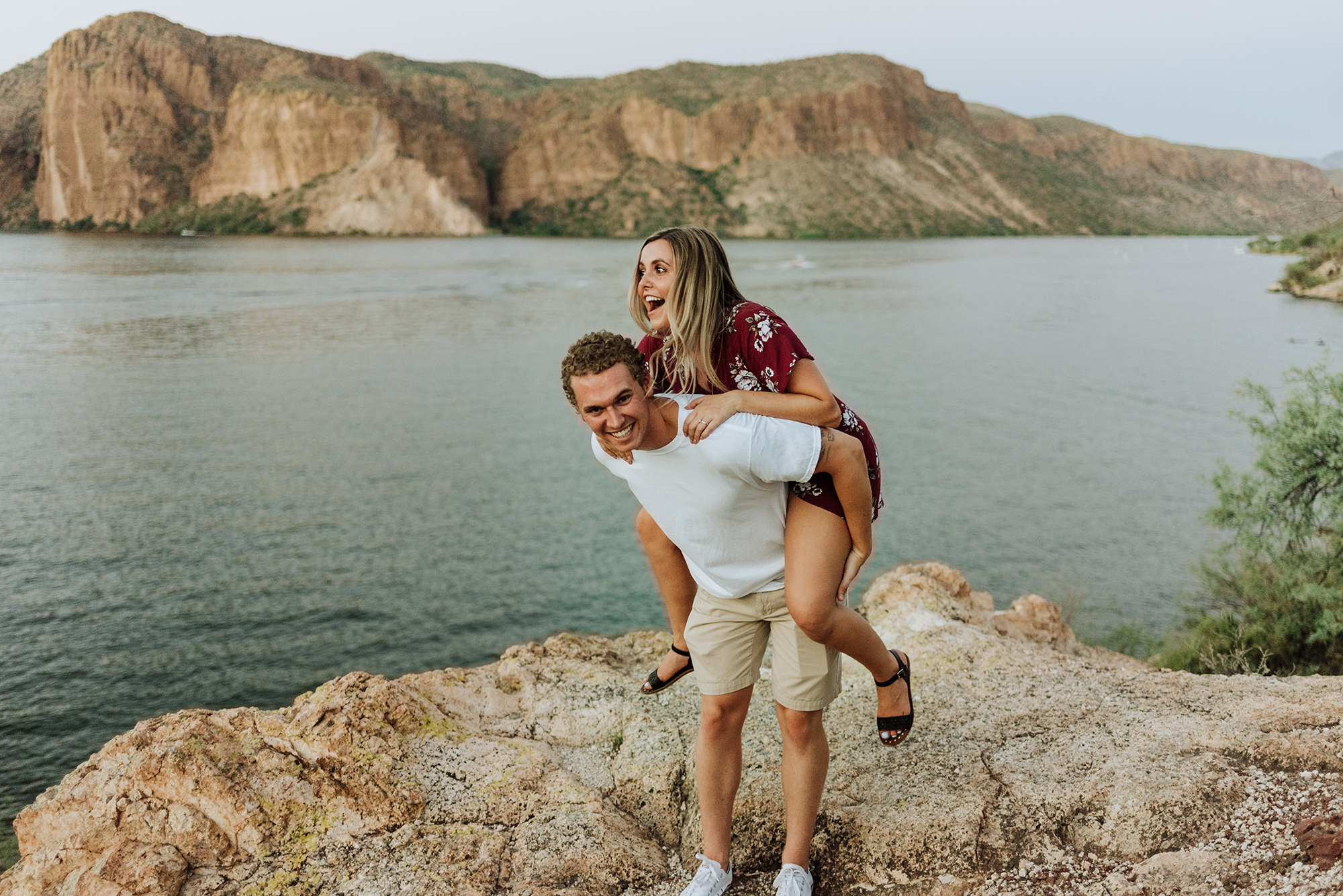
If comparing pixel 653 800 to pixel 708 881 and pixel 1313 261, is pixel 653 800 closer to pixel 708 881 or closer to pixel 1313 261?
pixel 708 881

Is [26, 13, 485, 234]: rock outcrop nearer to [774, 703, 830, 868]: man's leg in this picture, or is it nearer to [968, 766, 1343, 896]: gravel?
[774, 703, 830, 868]: man's leg

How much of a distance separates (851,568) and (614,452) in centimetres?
96

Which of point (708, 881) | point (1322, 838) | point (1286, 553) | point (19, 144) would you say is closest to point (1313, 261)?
point (1286, 553)

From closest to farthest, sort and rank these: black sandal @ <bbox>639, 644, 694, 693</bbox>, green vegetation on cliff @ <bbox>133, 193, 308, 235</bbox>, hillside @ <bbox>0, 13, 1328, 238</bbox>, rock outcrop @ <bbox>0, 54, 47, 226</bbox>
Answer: black sandal @ <bbox>639, 644, 694, 693</bbox>, green vegetation on cliff @ <bbox>133, 193, 308, 235</bbox>, hillside @ <bbox>0, 13, 1328, 238</bbox>, rock outcrop @ <bbox>0, 54, 47, 226</bbox>

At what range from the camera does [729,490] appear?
3.01m

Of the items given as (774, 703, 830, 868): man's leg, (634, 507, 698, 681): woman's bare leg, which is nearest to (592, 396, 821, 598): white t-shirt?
(634, 507, 698, 681): woman's bare leg

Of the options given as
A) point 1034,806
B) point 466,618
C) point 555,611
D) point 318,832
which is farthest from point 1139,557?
point 318,832

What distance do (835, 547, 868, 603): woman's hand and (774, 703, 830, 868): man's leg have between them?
0.47 meters

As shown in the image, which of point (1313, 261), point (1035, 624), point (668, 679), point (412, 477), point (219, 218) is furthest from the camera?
point (219, 218)

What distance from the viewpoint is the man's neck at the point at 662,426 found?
299 cm

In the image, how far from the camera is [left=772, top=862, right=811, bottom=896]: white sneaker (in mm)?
3240

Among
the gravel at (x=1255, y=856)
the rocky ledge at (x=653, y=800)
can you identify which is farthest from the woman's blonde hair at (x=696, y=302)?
the gravel at (x=1255, y=856)

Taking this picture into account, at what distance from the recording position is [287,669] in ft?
35.0

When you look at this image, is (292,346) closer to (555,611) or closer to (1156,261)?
(555,611)
